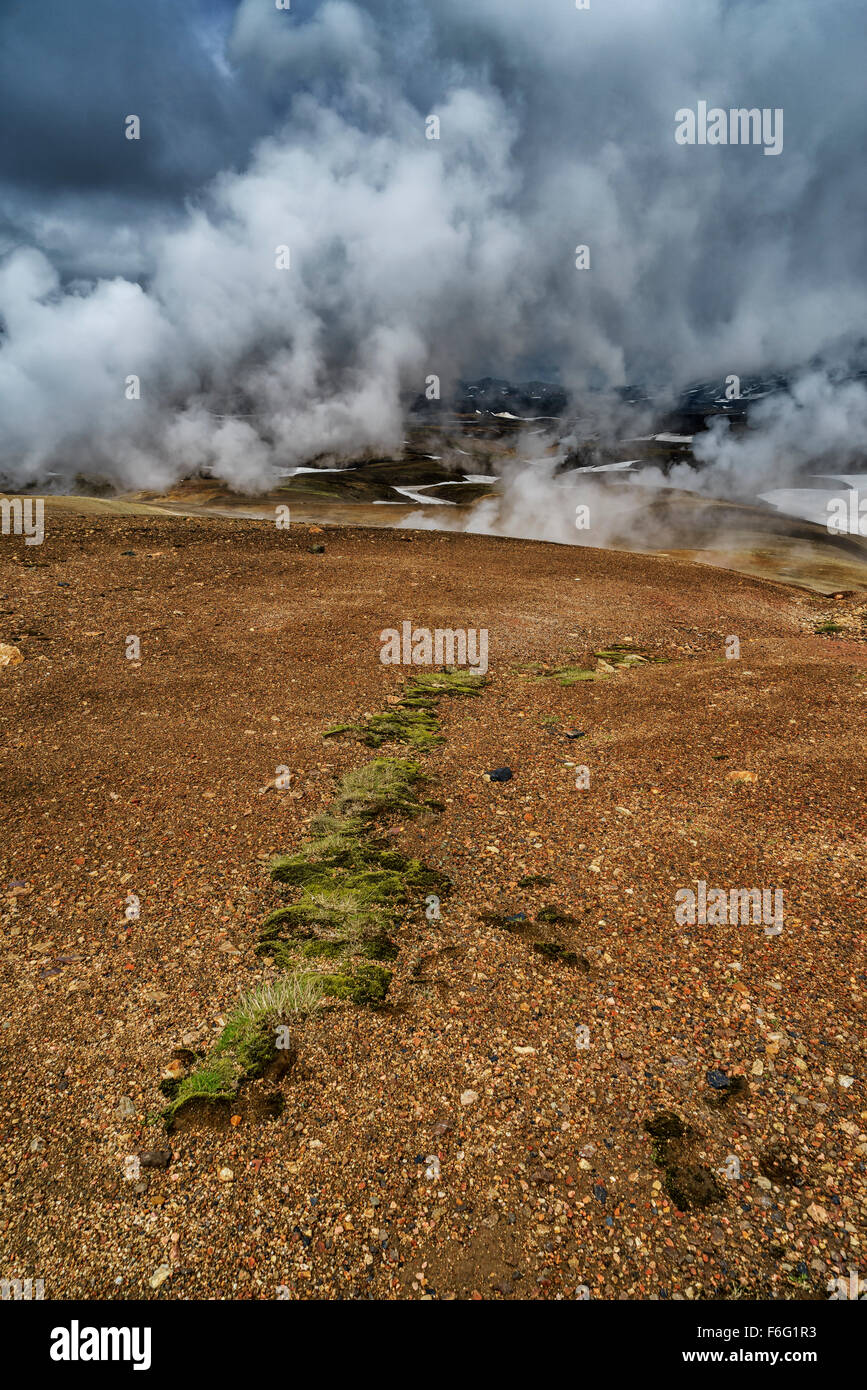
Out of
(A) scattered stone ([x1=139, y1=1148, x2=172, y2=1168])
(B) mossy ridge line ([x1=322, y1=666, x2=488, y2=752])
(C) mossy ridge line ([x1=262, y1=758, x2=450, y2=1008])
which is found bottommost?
(A) scattered stone ([x1=139, y1=1148, x2=172, y2=1168])

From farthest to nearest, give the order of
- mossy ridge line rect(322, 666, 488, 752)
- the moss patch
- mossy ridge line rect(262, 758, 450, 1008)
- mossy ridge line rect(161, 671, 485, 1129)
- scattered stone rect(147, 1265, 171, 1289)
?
mossy ridge line rect(322, 666, 488, 752) < mossy ridge line rect(262, 758, 450, 1008) < the moss patch < mossy ridge line rect(161, 671, 485, 1129) < scattered stone rect(147, 1265, 171, 1289)

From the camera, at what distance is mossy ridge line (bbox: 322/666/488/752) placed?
11.2 m

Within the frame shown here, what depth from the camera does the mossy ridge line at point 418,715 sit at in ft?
36.7

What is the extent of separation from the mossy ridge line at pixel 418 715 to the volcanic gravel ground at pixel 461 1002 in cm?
36

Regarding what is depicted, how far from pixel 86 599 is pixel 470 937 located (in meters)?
14.9

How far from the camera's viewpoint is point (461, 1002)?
5.84m

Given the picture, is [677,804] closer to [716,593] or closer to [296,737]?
[296,737]

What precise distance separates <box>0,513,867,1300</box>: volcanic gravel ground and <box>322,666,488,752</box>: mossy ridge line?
0.36 metres

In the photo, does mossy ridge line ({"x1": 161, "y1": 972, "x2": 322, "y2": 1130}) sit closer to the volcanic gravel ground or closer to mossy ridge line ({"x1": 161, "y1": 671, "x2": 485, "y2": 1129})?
mossy ridge line ({"x1": 161, "y1": 671, "x2": 485, "y2": 1129})

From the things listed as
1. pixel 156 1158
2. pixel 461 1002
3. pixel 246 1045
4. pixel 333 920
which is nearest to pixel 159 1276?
pixel 156 1158

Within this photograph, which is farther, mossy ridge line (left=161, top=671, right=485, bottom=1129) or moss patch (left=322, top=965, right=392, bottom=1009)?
moss patch (left=322, top=965, right=392, bottom=1009)

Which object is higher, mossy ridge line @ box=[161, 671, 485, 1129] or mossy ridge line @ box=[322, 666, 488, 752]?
mossy ridge line @ box=[322, 666, 488, 752]

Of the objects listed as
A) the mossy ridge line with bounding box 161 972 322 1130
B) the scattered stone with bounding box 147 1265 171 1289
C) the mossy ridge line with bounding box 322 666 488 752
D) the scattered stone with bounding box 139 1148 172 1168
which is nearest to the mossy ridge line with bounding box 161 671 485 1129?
the mossy ridge line with bounding box 161 972 322 1130
